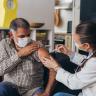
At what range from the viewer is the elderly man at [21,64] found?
244 centimetres

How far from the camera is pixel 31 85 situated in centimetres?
252

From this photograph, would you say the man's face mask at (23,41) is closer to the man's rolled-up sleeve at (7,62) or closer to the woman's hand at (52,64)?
the man's rolled-up sleeve at (7,62)

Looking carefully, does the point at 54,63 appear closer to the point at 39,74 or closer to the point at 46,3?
the point at 39,74

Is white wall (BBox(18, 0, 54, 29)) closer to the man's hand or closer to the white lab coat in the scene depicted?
the man's hand

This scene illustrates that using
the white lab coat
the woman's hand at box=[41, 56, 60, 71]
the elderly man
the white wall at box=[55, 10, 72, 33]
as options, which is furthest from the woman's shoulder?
the white wall at box=[55, 10, 72, 33]

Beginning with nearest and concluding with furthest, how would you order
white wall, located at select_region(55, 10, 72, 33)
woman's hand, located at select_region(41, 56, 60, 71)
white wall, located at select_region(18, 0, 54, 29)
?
1. woman's hand, located at select_region(41, 56, 60, 71)
2. white wall, located at select_region(18, 0, 54, 29)
3. white wall, located at select_region(55, 10, 72, 33)

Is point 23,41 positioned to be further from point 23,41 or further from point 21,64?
point 21,64

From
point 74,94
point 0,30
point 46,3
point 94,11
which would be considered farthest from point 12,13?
point 74,94

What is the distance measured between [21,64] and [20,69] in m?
0.04

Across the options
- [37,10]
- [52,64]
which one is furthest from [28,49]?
[37,10]

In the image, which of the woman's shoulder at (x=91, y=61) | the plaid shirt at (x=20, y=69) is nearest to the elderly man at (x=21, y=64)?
the plaid shirt at (x=20, y=69)

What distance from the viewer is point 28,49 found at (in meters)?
2.43

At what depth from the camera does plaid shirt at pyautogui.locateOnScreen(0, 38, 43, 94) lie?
2459mm

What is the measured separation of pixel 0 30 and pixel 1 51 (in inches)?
41.1
